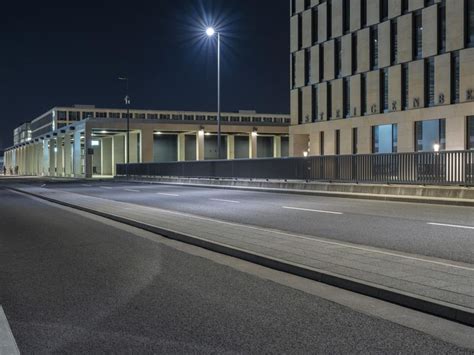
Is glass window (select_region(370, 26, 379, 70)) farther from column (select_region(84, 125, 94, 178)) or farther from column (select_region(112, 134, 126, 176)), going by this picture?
column (select_region(112, 134, 126, 176))

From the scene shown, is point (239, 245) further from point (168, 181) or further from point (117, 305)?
point (168, 181)

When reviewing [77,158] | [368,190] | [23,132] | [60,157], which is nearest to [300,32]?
[77,158]

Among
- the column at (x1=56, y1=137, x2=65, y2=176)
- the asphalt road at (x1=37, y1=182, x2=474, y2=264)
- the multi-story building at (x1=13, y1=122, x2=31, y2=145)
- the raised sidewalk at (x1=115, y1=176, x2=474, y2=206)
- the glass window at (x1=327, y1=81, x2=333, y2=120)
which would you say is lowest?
the asphalt road at (x1=37, y1=182, x2=474, y2=264)

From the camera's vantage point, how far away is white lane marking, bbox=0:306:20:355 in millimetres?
4551

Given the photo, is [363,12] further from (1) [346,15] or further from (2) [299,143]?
(2) [299,143]

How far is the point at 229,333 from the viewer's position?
4988mm

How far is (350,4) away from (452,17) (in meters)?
11.7

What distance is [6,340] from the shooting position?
191 inches

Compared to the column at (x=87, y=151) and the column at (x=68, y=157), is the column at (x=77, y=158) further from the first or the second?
the column at (x=68, y=157)

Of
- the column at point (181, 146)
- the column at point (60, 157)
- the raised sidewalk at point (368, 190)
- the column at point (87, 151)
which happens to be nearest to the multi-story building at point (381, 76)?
the raised sidewalk at point (368, 190)

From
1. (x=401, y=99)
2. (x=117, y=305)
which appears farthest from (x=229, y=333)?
(x=401, y=99)

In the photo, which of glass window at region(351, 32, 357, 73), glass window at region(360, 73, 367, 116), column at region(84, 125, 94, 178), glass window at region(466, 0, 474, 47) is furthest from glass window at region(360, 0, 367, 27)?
column at region(84, 125, 94, 178)

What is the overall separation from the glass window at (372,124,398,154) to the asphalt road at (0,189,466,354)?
38048mm

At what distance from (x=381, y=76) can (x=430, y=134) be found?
7.32 meters
